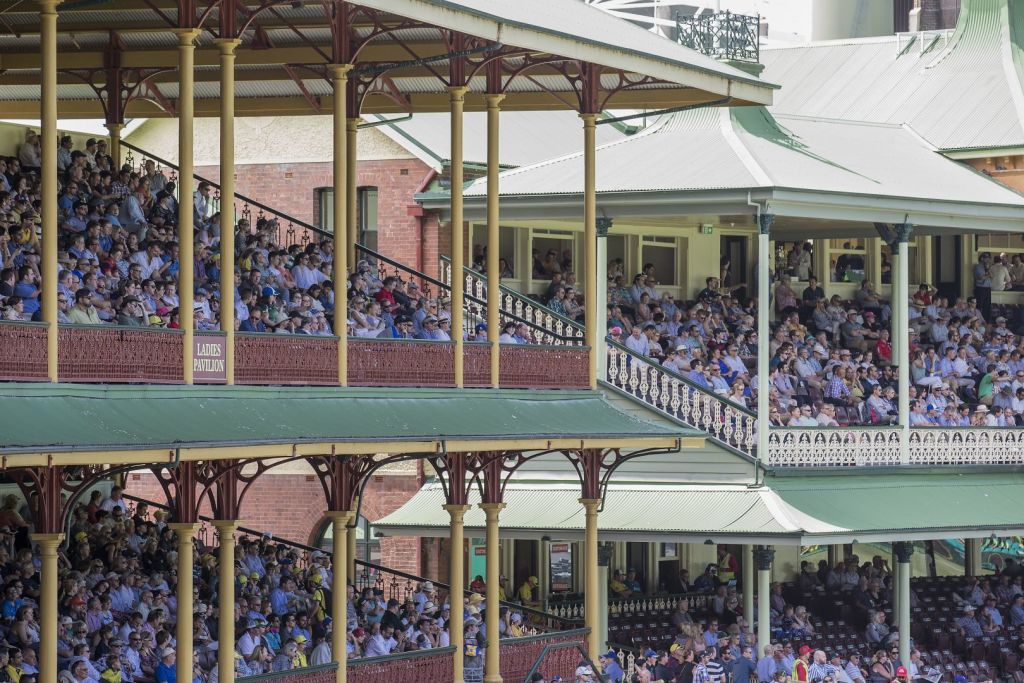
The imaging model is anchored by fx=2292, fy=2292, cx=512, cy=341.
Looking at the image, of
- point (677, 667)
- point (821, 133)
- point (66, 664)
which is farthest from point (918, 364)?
point (66, 664)

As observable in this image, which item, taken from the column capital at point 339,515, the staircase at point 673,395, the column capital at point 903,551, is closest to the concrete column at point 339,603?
the column capital at point 339,515

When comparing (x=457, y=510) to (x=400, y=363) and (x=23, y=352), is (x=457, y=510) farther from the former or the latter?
(x=23, y=352)

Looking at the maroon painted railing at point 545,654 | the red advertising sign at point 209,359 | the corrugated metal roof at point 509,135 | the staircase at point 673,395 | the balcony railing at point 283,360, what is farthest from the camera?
the corrugated metal roof at point 509,135

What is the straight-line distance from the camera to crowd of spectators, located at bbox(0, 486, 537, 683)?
70.8ft

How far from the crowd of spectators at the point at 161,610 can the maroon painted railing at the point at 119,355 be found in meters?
2.44

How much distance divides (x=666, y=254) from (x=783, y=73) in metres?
10.3

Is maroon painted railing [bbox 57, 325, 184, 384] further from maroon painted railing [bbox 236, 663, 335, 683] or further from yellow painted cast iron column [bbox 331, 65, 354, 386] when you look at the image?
maroon painted railing [bbox 236, 663, 335, 683]

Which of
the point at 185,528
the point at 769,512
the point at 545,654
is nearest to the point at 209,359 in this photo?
the point at 185,528

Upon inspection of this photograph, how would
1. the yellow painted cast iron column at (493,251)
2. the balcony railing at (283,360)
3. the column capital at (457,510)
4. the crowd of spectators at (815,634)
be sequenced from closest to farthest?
the balcony railing at (283,360)
the column capital at (457,510)
the yellow painted cast iron column at (493,251)
the crowd of spectators at (815,634)

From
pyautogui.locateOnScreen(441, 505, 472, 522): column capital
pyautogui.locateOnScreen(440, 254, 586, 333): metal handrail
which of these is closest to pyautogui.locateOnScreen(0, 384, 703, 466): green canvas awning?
pyautogui.locateOnScreen(441, 505, 472, 522): column capital

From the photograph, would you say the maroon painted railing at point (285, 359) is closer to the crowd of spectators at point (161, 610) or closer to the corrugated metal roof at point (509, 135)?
the crowd of spectators at point (161, 610)

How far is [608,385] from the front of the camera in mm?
31875

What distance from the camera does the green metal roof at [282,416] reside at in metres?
19.2

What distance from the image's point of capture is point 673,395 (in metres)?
31.8
